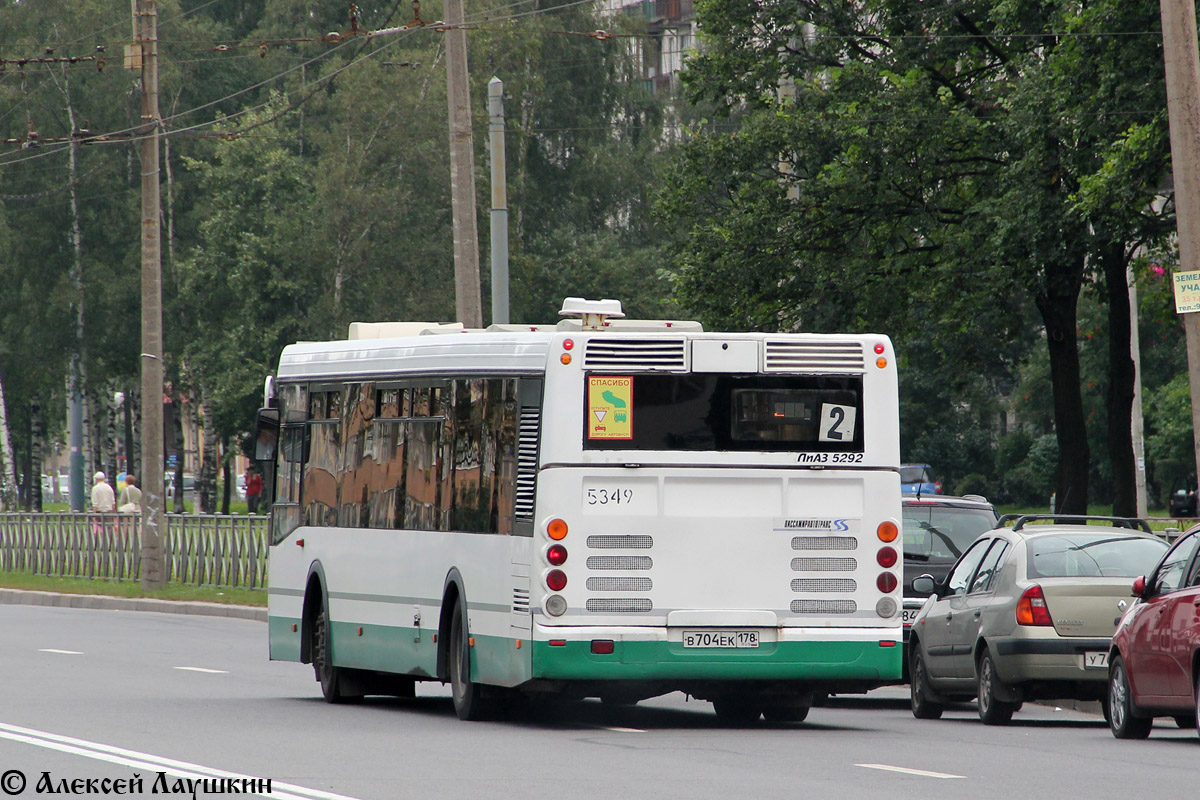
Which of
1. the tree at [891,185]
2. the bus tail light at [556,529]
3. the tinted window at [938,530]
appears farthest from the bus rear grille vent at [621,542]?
the tree at [891,185]

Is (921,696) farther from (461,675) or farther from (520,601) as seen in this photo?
(520,601)

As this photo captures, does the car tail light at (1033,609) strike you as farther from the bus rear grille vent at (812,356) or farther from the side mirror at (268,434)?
the side mirror at (268,434)

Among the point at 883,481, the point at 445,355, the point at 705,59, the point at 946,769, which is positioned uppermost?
the point at 705,59

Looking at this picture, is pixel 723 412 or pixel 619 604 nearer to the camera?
pixel 619 604

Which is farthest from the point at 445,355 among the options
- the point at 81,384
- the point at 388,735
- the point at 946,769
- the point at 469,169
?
the point at 81,384

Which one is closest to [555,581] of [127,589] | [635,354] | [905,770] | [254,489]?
[635,354]

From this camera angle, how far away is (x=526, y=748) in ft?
39.3

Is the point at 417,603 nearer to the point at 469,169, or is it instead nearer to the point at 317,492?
the point at 317,492

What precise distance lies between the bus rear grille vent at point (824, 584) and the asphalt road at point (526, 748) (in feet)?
3.10

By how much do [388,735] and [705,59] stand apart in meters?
24.9

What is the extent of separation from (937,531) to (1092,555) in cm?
307

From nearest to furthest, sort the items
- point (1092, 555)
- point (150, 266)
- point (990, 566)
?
point (1092, 555)
point (990, 566)
point (150, 266)

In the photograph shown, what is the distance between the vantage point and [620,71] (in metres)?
64.6

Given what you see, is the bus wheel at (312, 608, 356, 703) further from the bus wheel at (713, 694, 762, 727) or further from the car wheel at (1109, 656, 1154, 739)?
the car wheel at (1109, 656, 1154, 739)
